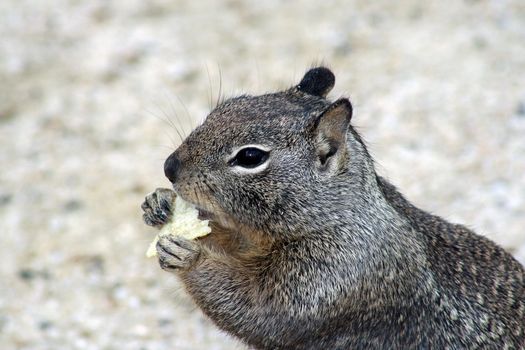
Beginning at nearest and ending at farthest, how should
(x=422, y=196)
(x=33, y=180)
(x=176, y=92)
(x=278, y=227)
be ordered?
(x=278, y=227) → (x=422, y=196) → (x=33, y=180) → (x=176, y=92)

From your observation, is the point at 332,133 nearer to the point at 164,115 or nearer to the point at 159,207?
the point at 159,207

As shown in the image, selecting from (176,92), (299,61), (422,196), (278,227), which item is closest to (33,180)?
(176,92)

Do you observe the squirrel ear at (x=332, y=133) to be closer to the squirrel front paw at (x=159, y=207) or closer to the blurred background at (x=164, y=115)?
the squirrel front paw at (x=159, y=207)

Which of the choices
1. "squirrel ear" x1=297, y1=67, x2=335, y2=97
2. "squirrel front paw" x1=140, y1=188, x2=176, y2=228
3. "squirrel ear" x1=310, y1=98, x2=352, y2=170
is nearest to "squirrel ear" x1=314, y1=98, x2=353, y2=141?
"squirrel ear" x1=310, y1=98, x2=352, y2=170

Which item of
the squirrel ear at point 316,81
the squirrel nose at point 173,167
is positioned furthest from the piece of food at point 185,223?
the squirrel ear at point 316,81

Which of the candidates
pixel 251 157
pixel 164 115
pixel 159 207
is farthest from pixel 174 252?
pixel 164 115

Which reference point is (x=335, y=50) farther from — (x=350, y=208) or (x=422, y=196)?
(x=350, y=208)
